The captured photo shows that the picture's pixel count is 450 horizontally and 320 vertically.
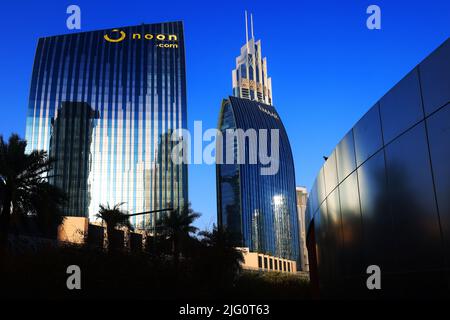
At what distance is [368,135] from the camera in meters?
13.3

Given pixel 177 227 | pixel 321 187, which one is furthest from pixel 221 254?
pixel 321 187

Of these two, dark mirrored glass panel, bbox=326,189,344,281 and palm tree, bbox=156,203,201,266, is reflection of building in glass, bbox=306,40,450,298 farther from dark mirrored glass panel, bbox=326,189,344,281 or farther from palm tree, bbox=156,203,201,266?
palm tree, bbox=156,203,201,266

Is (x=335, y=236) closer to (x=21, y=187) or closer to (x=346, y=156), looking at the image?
(x=346, y=156)

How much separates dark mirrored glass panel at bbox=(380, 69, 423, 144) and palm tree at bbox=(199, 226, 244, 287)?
102 feet

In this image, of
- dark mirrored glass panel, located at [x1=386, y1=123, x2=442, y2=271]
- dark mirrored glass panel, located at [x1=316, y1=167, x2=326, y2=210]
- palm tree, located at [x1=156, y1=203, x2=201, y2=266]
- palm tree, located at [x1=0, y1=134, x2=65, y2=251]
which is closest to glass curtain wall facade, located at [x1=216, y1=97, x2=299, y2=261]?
palm tree, located at [x1=156, y1=203, x2=201, y2=266]

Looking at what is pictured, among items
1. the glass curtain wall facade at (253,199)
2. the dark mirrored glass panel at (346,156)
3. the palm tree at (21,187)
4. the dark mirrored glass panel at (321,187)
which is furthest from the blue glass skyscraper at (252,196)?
the dark mirrored glass panel at (346,156)

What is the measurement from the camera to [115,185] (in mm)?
128125

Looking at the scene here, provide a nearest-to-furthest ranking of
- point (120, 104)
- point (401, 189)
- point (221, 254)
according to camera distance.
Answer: point (401, 189) < point (221, 254) < point (120, 104)

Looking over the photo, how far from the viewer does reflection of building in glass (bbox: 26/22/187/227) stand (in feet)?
422

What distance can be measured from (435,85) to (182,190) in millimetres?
122126

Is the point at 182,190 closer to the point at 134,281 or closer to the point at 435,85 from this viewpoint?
the point at 134,281

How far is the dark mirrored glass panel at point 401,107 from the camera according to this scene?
10.7 metres

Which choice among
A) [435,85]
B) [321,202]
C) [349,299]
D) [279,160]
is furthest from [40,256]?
[279,160]

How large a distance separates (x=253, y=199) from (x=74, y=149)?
7323 cm
